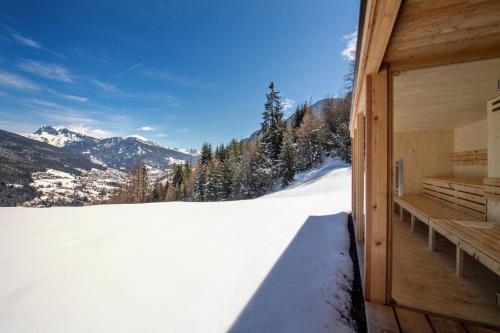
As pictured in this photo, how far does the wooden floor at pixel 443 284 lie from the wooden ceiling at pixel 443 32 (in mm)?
2313

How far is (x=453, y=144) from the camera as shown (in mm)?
6926

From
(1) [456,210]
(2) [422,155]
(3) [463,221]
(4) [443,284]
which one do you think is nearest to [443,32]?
(4) [443,284]

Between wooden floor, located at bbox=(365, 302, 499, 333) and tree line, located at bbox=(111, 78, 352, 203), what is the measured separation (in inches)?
814

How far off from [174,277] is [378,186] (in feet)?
8.86

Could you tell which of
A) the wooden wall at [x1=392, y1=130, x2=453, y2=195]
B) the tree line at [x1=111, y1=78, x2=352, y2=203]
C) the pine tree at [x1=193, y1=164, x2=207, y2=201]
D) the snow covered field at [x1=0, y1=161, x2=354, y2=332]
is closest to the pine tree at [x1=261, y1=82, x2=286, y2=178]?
the tree line at [x1=111, y1=78, x2=352, y2=203]

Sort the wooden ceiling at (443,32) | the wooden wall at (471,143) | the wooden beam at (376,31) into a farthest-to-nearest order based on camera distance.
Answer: the wooden wall at (471,143), the wooden ceiling at (443,32), the wooden beam at (376,31)

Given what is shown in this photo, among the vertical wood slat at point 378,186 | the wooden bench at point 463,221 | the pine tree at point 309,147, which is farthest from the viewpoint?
the pine tree at point 309,147

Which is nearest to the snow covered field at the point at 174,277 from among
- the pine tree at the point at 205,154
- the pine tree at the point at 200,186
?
the pine tree at the point at 200,186

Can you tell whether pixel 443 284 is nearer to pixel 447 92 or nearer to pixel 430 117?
pixel 447 92

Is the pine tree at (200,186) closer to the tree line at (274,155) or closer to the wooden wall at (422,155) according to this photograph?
the tree line at (274,155)

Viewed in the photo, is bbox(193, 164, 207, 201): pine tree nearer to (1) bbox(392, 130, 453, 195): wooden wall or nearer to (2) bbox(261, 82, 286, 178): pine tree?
(2) bbox(261, 82, 286, 178): pine tree

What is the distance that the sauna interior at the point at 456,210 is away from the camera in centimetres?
254

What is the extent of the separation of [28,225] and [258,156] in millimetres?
25878

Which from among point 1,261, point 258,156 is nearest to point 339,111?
point 258,156
